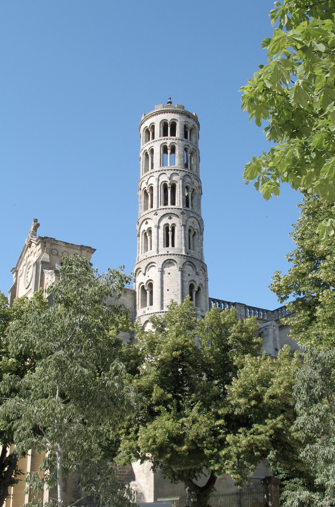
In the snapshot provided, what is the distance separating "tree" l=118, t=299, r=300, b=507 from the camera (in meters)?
20.4

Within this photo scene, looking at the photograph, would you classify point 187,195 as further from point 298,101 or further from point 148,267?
point 298,101

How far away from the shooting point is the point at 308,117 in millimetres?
8289

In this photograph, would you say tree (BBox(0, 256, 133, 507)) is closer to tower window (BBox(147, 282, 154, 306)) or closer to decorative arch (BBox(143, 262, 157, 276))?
tower window (BBox(147, 282, 154, 306))

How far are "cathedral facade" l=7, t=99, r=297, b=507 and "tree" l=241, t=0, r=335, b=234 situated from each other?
1068 inches

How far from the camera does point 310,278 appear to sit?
20516 millimetres

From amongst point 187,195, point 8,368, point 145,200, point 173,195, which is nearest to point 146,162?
point 145,200

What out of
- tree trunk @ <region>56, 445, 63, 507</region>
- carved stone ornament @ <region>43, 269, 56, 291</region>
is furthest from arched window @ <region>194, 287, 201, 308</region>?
tree trunk @ <region>56, 445, 63, 507</region>

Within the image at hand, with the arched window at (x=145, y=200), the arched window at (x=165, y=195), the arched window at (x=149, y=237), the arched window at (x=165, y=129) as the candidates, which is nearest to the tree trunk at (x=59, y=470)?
the arched window at (x=149, y=237)

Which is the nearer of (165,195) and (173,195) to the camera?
(165,195)

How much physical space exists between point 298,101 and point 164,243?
30987mm

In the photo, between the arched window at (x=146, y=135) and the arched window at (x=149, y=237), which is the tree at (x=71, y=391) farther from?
the arched window at (x=146, y=135)

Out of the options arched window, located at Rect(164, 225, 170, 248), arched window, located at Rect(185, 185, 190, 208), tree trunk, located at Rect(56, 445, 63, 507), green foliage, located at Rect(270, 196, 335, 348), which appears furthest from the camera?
arched window, located at Rect(185, 185, 190, 208)

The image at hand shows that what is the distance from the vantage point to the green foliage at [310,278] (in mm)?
18844

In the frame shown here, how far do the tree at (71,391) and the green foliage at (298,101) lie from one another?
734 cm
